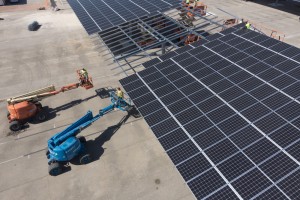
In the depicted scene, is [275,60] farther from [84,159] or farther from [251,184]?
[84,159]

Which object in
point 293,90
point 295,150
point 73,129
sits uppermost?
point 293,90

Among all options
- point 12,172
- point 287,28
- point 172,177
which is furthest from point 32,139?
point 287,28

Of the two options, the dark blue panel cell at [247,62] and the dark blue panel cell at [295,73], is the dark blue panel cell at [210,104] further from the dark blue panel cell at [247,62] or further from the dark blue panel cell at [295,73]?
the dark blue panel cell at [295,73]

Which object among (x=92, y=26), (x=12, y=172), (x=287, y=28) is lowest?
(x=12, y=172)

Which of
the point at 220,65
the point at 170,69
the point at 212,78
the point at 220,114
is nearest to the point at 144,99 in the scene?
the point at 170,69

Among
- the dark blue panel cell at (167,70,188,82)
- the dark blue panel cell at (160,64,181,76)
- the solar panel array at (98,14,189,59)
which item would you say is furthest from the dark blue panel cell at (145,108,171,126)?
the solar panel array at (98,14,189,59)

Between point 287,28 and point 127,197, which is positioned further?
point 287,28

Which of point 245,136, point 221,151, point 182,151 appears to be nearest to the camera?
point 221,151

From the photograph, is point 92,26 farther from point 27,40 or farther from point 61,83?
point 27,40
